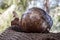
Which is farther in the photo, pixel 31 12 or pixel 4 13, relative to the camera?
pixel 4 13

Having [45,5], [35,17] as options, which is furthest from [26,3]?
[35,17]

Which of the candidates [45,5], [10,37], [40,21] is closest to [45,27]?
[40,21]

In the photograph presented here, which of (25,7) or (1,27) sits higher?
(25,7)

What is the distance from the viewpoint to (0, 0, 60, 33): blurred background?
3.46 feet

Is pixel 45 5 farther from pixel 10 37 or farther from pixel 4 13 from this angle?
pixel 10 37

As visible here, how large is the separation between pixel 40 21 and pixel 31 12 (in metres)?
0.06

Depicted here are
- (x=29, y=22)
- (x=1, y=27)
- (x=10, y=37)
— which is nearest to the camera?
(x=10, y=37)

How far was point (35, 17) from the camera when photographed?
79 centimetres

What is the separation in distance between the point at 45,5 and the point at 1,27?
12.9 inches

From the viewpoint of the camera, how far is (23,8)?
1119 millimetres

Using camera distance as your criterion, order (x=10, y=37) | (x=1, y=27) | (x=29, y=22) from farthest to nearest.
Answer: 1. (x=1, y=27)
2. (x=29, y=22)
3. (x=10, y=37)

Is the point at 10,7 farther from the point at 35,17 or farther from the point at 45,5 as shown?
the point at 35,17

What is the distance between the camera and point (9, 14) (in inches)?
43.8

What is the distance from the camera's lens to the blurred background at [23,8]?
3.46 feet
